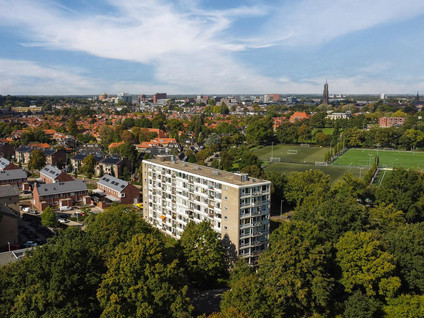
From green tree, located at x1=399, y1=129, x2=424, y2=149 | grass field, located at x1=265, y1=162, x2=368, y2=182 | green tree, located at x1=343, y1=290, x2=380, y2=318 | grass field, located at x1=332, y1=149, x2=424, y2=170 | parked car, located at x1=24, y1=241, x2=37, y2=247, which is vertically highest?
green tree, located at x1=399, y1=129, x2=424, y2=149

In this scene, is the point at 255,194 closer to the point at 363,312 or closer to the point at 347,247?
the point at 347,247

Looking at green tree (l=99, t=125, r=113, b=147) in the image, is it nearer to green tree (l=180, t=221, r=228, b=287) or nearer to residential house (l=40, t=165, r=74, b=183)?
residential house (l=40, t=165, r=74, b=183)

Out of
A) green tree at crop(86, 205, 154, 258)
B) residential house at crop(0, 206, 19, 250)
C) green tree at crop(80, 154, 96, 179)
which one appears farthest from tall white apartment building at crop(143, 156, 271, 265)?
green tree at crop(80, 154, 96, 179)

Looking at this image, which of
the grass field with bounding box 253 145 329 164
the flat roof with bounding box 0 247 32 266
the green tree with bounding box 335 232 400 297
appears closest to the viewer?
the green tree with bounding box 335 232 400 297

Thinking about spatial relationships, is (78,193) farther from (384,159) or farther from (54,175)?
(384,159)

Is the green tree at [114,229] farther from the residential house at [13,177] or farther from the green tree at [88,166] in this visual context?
the green tree at [88,166]

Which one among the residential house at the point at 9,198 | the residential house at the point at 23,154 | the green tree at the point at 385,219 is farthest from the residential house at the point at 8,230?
the residential house at the point at 23,154
